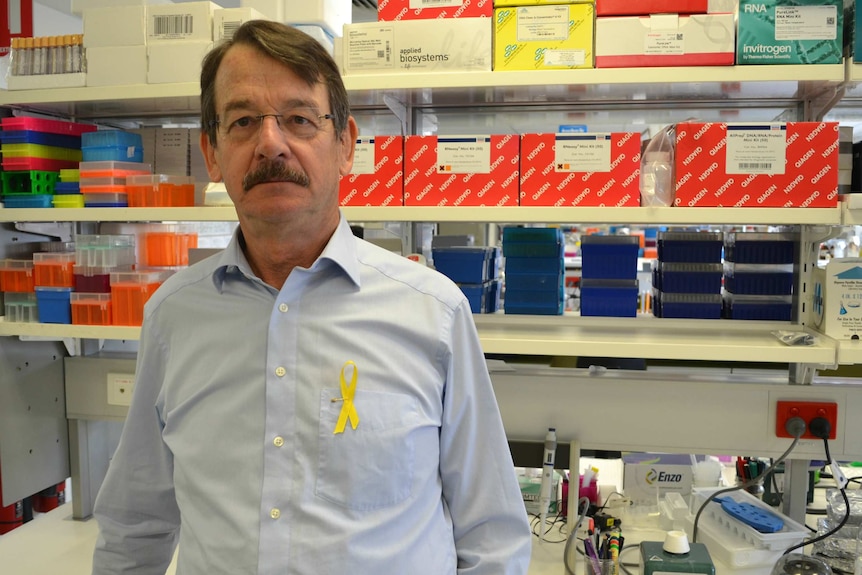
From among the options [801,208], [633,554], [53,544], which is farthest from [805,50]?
[53,544]

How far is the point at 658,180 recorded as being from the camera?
1.56 metres

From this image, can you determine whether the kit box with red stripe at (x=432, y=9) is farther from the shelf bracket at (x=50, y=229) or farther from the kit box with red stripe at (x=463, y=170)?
the shelf bracket at (x=50, y=229)

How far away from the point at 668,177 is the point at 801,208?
0.93 ft

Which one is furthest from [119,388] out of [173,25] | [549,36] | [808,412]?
[808,412]

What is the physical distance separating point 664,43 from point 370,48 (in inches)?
26.4

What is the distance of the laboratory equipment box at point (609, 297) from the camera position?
1.76 metres

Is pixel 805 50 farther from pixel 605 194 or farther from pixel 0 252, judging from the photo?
pixel 0 252

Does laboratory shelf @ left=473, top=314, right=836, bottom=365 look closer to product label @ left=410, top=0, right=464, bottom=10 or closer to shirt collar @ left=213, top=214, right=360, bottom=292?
shirt collar @ left=213, top=214, right=360, bottom=292

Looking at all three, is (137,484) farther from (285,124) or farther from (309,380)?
(285,124)

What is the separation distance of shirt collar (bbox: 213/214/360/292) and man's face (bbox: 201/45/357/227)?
0.05 m

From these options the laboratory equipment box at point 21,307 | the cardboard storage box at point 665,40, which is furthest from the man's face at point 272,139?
the laboratory equipment box at point 21,307

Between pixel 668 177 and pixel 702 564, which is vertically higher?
pixel 668 177

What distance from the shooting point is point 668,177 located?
5.10ft

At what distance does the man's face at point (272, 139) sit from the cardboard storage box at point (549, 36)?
672 mm
